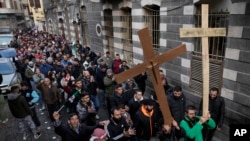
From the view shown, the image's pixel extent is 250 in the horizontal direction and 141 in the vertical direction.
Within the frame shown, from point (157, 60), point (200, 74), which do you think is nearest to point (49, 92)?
point (200, 74)

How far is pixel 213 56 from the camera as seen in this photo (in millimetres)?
6102

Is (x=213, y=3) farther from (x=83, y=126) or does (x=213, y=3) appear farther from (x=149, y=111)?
(x=83, y=126)

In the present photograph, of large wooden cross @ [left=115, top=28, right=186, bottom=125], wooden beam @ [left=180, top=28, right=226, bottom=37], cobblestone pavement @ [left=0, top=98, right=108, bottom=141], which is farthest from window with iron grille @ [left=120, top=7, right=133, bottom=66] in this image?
large wooden cross @ [left=115, top=28, right=186, bottom=125]

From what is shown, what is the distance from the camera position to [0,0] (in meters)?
40.7

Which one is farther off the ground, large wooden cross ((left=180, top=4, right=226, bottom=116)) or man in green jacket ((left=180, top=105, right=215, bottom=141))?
large wooden cross ((left=180, top=4, right=226, bottom=116))

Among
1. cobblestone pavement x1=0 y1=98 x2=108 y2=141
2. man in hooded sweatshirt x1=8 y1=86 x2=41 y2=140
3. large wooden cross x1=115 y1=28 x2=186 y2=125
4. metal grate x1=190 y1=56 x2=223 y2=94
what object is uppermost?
large wooden cross x1=115 y1=28 x2=186 y2=125

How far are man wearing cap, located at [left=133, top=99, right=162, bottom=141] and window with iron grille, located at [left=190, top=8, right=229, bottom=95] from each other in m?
2.43

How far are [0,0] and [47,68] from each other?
3909cm

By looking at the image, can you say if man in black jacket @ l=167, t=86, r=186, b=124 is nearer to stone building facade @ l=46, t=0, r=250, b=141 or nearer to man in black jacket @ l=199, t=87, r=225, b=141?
man in black jacket @ l=199, t=87, r=225, b=141

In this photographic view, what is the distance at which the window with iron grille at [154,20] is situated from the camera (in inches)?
324

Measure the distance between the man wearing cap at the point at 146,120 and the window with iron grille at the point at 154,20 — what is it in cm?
462

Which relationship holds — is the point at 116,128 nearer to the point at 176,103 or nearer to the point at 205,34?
the point at 176,103

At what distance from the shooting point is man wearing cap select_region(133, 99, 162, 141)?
418 centimetres

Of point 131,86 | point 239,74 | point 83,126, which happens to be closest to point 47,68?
point 131,86
